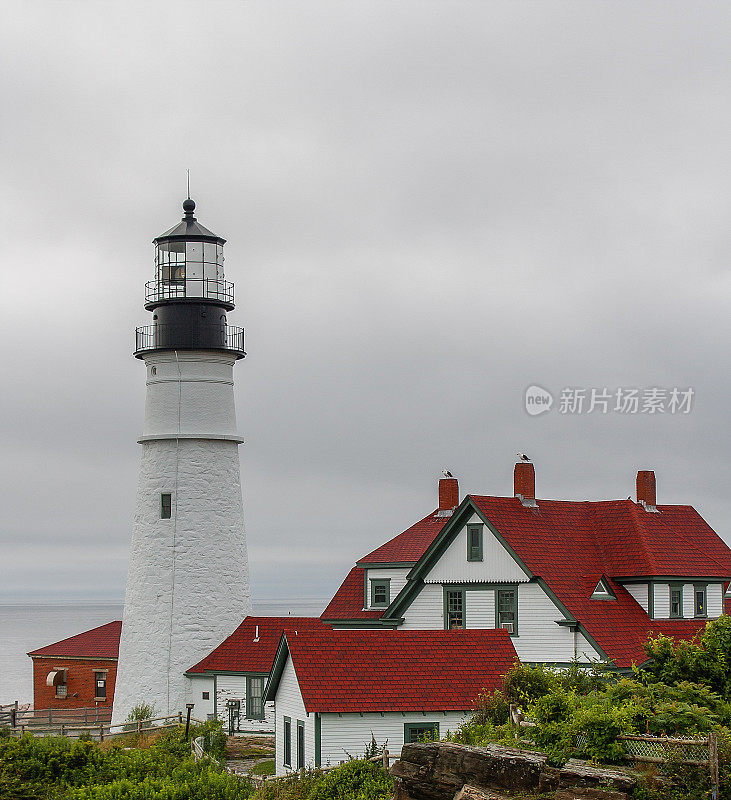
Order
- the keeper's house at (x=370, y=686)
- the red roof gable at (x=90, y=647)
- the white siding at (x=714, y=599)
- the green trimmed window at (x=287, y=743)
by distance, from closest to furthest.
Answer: the keeper's house at (x=370, y=686) → the green trimmed window at (x=287, y=743) → the white siding at (x=714, y=599) → the red roof gable at (x=90, y=647)

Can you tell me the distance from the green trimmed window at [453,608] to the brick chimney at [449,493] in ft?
19.0

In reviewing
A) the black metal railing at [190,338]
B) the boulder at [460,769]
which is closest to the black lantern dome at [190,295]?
the black metal railing at [190,338]

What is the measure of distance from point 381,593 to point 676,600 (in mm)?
8725

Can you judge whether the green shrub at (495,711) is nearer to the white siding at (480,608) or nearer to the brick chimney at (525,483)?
the white siding at (480,608)

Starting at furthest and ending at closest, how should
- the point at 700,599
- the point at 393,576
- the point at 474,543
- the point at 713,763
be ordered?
the point at 393,576, the point at 700,599, the point at 474,543, the point at 713,763

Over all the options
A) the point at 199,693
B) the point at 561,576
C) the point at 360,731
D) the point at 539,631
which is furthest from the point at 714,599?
the point at 199,693

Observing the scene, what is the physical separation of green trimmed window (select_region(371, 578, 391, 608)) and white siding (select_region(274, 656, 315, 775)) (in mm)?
8143

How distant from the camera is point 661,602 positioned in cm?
3272

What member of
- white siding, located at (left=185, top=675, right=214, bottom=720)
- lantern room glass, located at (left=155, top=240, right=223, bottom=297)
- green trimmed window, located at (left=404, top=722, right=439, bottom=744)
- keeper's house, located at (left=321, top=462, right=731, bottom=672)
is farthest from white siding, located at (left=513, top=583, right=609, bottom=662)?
lantern room glass, located at (left=155, top=240, right=223, bottom=297)

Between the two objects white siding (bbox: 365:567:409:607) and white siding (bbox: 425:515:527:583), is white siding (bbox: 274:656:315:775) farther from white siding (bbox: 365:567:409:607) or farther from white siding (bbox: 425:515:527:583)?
white siding (bbox: 365:567:409:607)

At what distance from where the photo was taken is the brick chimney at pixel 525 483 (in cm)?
3447

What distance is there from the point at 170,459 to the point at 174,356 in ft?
10.8

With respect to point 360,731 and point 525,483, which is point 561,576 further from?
point 360,731

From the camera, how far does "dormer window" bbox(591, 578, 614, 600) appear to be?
3192 centimetres
